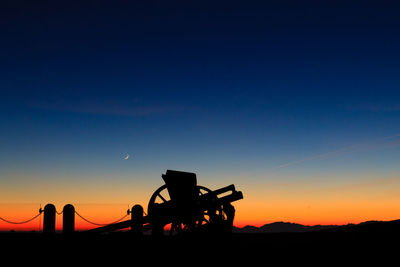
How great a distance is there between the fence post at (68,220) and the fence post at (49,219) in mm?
391

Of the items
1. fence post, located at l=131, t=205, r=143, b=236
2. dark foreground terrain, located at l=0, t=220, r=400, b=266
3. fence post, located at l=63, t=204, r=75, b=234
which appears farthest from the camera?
fence post, located at l=131, t=205, r=143, b=236

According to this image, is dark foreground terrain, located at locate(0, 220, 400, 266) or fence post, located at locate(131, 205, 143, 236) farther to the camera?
fence post, located at locate(131, 205, 143, 236)

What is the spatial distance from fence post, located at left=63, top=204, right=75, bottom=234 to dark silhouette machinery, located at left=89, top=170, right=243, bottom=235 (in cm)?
92

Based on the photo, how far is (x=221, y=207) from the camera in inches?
631

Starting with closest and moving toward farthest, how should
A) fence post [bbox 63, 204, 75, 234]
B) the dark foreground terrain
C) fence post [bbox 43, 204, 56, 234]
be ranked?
the dark foreground terrain
fence post [bbox 43, 204, 56, 234]
fence post [bbox 63, 204, 75, 234]

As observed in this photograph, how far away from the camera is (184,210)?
50.4ft

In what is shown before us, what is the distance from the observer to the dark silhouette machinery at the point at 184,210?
1520cm

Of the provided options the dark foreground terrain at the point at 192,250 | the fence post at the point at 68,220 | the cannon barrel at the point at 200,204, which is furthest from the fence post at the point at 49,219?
the cannon barrel at the point at 200,204

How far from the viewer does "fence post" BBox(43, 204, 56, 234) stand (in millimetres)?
14797

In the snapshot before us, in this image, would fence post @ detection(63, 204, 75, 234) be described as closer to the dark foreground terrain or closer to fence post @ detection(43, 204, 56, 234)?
the dark foreground terrain

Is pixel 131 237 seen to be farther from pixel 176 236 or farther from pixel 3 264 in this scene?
pixel 3 264

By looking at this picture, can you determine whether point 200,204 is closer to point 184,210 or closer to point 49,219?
point 184,210

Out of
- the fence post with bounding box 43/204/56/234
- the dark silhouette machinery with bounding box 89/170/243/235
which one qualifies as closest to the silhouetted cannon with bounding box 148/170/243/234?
the dark silhouette machinery with bounding box 89/170/243/235

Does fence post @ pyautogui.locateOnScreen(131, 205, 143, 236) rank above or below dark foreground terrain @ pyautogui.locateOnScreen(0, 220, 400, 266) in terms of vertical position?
above
